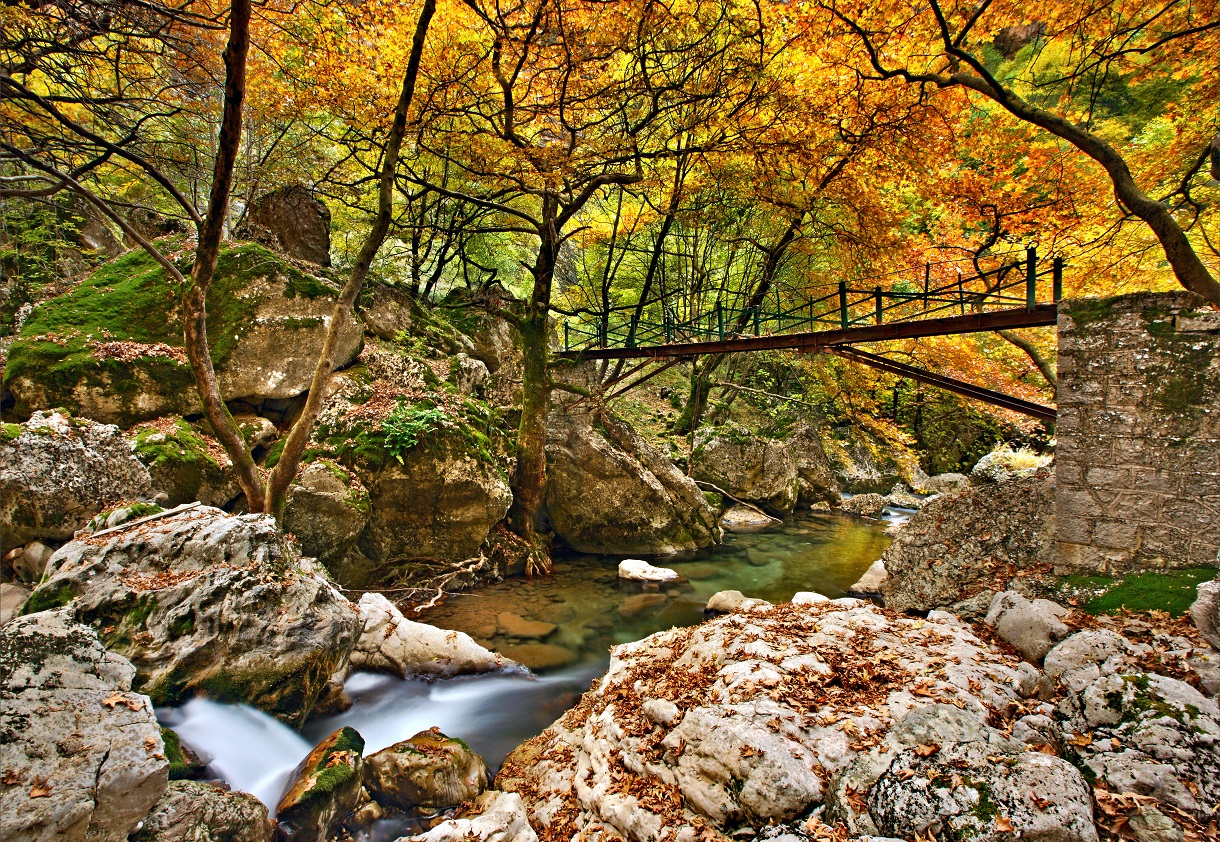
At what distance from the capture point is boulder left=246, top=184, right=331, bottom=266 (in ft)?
33.0

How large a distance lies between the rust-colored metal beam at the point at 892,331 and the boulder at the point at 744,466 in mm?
5057

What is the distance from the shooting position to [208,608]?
4.20 metres

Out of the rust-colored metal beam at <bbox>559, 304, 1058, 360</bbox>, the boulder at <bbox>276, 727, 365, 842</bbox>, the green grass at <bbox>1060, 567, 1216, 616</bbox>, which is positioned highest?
the rust-colored metal beam at <bbox>559, 304, 1058, 360</bbox>

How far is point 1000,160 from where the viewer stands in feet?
27.4

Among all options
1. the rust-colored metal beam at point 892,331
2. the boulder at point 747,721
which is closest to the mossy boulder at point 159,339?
the rust-colored metal beam at point 892,331

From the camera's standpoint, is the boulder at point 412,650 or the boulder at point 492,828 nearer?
the boulder at point 492,828

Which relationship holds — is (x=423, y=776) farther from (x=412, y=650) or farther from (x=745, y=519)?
(x=745, y=519)

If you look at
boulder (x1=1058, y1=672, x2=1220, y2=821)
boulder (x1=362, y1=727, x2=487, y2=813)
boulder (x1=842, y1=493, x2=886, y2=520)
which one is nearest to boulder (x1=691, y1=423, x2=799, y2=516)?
boulder (x1=842, y1=493, x2=886, y2=520)

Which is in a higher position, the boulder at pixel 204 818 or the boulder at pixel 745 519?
the boulder at pixel 204 818

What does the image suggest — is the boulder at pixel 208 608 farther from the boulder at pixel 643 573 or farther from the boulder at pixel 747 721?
the boulder at pixel 643 573

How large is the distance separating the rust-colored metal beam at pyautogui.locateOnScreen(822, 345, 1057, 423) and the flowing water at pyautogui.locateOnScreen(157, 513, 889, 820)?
14.4 feet

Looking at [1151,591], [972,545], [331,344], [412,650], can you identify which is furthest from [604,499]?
[1151,591]

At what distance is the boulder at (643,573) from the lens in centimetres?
927

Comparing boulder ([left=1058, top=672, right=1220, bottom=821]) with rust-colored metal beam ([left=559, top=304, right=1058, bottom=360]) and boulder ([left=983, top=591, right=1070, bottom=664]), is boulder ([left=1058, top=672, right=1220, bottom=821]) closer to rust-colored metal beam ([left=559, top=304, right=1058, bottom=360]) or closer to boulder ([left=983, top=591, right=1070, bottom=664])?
boulder ([left=983, top=591, right=1070, bottom=664])
